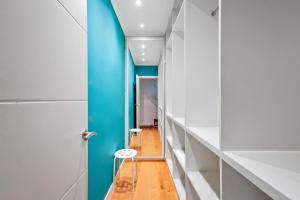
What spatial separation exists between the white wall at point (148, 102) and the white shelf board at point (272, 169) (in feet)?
19.4

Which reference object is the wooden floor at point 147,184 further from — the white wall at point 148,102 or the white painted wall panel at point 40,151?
the white wall at point 148,102

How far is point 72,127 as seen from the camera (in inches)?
32.8

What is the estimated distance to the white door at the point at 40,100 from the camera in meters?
0.46

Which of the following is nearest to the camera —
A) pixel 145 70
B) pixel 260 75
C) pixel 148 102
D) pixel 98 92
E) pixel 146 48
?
pixel 260 75

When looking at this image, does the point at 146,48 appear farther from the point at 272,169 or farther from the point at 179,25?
the point at 272,169

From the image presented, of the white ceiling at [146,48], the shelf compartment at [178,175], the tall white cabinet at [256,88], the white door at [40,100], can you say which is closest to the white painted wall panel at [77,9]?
the white door at [40,100]

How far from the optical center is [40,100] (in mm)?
590

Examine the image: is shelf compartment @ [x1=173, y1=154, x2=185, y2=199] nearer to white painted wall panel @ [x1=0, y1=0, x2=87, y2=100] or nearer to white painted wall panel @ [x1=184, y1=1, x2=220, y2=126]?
white painted wall panel @ [x1=184, y1=1, x2=220, y2=126]

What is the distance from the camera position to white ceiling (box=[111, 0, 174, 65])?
2.18 m

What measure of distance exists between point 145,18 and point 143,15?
0.10 m

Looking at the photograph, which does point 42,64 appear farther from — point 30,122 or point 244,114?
point 244,114

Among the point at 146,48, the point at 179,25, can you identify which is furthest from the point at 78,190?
the point at 146,48

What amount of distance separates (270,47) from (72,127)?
3.57ft

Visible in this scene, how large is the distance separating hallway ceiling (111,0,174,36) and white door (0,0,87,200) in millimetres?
1526
